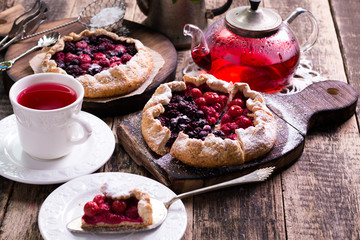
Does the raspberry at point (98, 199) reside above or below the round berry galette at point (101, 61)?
above

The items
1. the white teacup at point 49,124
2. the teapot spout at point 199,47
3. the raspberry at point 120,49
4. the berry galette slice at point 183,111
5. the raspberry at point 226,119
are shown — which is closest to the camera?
the white teacup at point 49,124

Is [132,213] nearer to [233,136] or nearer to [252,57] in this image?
[233,136]

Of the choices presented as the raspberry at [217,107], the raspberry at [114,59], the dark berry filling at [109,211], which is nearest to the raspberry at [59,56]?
the raspberry at [114,59]

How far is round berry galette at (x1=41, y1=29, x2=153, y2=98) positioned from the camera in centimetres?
216

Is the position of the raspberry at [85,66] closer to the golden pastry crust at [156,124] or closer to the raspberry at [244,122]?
the golden pastry crust at [156,124]

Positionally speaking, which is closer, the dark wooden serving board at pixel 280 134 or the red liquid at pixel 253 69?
the dark wooden serving board at pixel 280 134

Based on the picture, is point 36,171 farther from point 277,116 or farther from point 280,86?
point 280,86

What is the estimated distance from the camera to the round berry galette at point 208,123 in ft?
5.72

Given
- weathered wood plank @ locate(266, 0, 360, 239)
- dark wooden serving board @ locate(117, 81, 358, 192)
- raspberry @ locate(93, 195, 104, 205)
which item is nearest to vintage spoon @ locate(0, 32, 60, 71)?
dark wooden serving board @ locate(117, 81, 358, 192)

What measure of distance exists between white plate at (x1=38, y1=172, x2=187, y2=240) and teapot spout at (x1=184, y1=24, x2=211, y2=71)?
0.87 meters

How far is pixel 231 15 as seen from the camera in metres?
2.21

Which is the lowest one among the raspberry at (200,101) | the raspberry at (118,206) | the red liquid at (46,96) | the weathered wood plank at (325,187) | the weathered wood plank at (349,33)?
the weathered wood plank at (349,33)

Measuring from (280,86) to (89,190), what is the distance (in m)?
1.16

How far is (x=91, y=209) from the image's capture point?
147 cm
